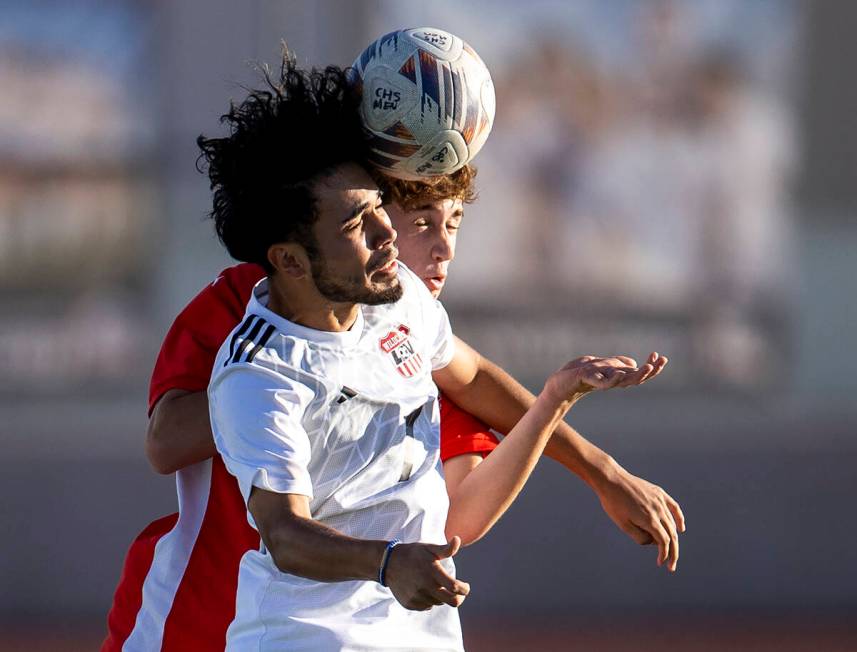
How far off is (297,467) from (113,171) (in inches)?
273

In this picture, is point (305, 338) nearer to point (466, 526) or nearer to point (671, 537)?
point (466, 526)

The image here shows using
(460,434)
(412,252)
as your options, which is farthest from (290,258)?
(460,434)

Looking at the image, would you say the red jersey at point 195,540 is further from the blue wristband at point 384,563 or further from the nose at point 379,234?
the blue wristband at point 384,563

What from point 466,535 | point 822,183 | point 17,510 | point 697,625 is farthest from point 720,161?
point 466,535

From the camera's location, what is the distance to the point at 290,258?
2598 mm

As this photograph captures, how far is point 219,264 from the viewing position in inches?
355

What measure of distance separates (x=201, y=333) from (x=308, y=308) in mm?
435

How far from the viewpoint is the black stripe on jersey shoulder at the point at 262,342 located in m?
2.46

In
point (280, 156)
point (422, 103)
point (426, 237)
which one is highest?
point (422, 103)

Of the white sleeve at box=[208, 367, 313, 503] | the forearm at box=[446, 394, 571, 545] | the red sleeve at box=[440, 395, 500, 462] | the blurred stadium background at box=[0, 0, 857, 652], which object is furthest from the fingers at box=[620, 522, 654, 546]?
the blurred stadium background at box=[0, 0, 857, 652]

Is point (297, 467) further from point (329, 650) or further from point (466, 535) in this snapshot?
point (466, 535)

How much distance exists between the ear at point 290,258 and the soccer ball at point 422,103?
0.31 meters

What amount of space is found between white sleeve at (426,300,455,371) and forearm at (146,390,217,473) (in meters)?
0.48

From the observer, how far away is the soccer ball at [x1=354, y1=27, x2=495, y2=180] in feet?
9.21
